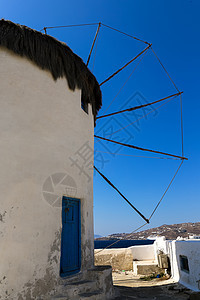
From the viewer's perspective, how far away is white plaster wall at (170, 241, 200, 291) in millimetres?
6617

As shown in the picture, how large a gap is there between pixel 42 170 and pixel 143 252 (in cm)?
1058

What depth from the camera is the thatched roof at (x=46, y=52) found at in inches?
200

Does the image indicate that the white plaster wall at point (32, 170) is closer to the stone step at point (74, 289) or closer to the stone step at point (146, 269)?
the stone step at point (74, 289)

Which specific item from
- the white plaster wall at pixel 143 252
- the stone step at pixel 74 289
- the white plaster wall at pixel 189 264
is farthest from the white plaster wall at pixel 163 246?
the stone step at pixel 74 289

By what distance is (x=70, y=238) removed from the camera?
504cm

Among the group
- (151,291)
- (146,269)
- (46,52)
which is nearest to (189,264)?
(151,291)

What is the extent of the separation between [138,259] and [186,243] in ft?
19.2

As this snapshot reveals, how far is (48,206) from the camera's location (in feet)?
14.8

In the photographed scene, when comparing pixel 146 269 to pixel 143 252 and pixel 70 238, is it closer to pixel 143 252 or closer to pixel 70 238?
pixel 143 252

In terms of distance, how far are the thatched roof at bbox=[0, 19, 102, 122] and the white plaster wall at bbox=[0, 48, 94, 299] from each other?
0.20 meters

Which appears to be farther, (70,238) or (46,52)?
(46,52)

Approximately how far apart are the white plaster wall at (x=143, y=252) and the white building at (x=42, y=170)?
7.85m

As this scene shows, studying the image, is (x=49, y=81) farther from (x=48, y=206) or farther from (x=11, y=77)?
(x=48, y=206)

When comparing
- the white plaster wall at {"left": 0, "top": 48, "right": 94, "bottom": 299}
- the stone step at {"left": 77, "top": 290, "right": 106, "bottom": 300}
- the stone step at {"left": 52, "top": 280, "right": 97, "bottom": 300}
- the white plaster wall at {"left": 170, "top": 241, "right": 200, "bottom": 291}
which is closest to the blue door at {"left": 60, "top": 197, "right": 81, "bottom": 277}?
the white plaster wall at {"left": 0, "top": 48, "right": 94, "bottom": 299}
